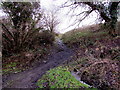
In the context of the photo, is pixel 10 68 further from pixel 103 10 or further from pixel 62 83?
pixel 103 10

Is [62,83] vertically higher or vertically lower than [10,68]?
higher

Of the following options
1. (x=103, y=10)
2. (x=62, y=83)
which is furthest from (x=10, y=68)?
(x=103, y=10)

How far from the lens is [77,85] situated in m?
3.47

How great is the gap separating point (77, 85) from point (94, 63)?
177cm

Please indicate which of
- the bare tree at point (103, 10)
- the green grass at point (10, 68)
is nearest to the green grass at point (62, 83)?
the green grass at point (10, 68)

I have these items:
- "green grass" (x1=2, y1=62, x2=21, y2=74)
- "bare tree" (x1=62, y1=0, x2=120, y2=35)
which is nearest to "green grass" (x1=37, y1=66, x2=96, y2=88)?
"green grass" (x1=2, y1=62, x2=21, y2=74)

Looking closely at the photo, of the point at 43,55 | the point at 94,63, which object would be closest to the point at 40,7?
the point at 43,55

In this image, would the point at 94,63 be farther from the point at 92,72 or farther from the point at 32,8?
the point at 32,8

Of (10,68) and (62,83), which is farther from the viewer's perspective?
(10,68)

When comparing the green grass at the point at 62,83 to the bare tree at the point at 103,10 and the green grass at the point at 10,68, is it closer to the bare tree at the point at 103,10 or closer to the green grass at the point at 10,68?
the green grass at the point at 10,68

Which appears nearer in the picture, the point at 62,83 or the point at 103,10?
the point at 62,83

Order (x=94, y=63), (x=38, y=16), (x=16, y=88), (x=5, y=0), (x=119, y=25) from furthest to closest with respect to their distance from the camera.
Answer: (x=119, y=25)
(x=38, y=16)
(x=5, y=0)
(x=94, y=63)
(x=16, y=88)

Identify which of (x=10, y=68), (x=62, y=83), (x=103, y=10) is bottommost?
(x=10, y=68)

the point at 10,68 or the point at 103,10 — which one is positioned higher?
the point at 103,10
